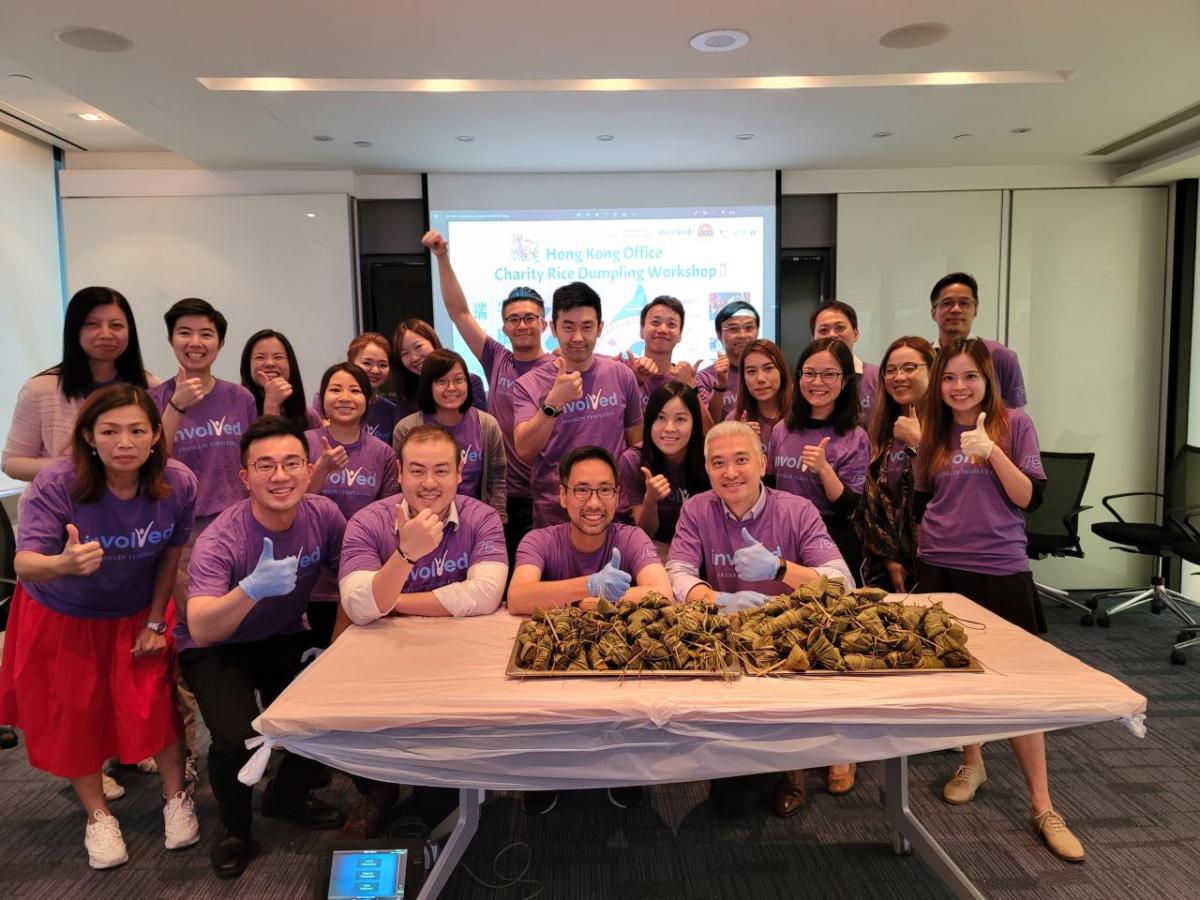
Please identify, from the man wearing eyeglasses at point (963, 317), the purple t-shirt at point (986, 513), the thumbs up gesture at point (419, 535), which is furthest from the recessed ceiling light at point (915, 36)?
the thumbs up gesture at point (419, 535)

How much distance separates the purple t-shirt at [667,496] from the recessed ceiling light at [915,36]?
5.94 ft

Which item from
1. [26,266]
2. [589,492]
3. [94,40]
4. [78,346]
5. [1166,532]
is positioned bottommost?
[1166,532]

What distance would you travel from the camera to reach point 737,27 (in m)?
2.74

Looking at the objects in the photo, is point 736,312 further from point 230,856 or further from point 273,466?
point 230,856

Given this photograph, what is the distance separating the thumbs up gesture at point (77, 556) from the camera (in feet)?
6.23

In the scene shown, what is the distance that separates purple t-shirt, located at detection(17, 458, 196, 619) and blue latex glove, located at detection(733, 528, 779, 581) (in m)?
1.59

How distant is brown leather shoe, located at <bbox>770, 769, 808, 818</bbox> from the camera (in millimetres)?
2320

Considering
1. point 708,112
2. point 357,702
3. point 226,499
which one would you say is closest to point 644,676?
point 357,702

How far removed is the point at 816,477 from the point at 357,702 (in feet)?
5.58

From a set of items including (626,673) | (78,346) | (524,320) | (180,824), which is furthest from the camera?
(524,320)

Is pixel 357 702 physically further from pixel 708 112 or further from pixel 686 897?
pixel 708 112

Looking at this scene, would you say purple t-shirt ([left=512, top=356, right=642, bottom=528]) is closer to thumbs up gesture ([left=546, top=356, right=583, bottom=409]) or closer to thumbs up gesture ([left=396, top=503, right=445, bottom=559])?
thumbs up gesture ([left=546, top=356, right=583, bottom=409])

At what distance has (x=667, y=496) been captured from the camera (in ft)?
8.54

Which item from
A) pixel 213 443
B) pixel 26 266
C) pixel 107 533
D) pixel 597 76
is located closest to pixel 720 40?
pixel 597 76
